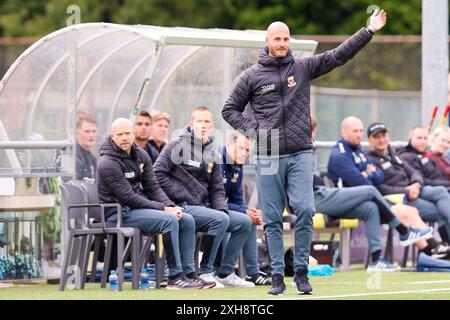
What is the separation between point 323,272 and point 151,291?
2.86m

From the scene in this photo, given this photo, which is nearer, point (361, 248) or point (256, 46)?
point (256, 46)

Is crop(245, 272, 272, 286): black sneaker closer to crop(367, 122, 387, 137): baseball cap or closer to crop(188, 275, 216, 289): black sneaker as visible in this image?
crop(188, 275, 216, 289): black sneaker

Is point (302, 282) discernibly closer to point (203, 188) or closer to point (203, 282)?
point (203, 282)

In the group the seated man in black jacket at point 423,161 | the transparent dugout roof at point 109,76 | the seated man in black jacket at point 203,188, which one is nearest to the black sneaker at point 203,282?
the seated man in black jacket at point 203,188

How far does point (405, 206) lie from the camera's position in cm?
1545

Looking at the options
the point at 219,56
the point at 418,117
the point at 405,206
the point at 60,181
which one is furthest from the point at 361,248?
the point at 418,117

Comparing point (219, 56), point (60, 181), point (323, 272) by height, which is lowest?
point (323, 272)

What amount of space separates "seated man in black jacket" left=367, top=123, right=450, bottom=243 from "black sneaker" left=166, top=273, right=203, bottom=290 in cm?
402

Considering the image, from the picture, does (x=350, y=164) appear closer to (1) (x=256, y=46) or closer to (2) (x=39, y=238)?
(1) (x=256, y=46)

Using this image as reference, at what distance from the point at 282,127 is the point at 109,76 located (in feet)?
15.1

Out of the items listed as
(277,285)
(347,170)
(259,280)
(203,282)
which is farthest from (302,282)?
(347,170)

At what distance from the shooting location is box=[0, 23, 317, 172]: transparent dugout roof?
13.9 metres

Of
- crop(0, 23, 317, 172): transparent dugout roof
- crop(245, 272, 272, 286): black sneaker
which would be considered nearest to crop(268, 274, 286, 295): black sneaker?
crop(245, 272, 272, 286): black sneaker

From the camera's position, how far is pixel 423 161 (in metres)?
16.2
